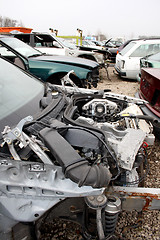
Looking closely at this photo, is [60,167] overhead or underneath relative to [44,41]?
underneath

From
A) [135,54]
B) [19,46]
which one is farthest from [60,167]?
[135,54]

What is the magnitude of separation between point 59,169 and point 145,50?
7396 mm

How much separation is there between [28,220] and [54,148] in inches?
21.1

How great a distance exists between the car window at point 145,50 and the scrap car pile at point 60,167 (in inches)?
237

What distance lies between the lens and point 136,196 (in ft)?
4.99

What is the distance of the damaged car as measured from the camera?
1.24 metres

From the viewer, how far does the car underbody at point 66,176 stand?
4.05ft

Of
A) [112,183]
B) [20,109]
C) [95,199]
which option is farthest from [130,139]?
[20,109]

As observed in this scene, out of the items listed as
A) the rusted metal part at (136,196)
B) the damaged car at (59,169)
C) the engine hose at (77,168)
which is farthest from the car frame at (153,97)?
the engine hose at (77,168)

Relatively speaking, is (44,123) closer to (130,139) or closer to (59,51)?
(130,139)

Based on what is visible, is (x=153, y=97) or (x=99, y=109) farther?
(x=153, y=97)

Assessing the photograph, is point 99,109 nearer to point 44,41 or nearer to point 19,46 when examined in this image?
point 19,46

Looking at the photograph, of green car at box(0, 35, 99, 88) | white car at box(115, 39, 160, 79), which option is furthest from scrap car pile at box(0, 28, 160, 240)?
white car at box(115, 39, 160, 79)

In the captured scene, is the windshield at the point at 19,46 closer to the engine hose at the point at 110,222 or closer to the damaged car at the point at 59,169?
the damaged car at the point at 59,169
